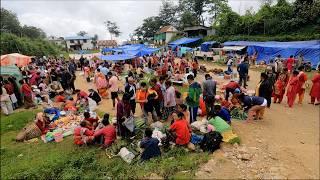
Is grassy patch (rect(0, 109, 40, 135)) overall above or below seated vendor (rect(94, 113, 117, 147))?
below

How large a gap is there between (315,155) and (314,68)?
1495 cm

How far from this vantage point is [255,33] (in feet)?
111

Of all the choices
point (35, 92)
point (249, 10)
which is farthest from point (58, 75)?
point (249, 10)

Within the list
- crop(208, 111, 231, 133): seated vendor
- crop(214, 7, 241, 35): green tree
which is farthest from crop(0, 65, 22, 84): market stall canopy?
crop(214, 7, 241, 35): green tree

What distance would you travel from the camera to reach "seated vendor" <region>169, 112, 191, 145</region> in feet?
23.1

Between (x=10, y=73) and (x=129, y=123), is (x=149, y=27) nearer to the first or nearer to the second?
(x=10, y=73)

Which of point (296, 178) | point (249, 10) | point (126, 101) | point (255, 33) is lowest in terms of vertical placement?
point (296, 178)

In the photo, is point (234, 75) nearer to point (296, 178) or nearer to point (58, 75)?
point (58, 75)

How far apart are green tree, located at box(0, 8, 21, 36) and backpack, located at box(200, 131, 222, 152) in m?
59.9

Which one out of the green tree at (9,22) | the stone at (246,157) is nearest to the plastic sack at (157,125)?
the stone at (246,157)

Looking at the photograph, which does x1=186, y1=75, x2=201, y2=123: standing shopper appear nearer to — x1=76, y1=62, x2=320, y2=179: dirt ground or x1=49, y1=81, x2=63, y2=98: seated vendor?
x1=76, y1=62, x2=320, y2=179: dirt ground

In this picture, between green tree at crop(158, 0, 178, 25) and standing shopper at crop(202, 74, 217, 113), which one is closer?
standing shopper at crop(202, 74, 217, 113)

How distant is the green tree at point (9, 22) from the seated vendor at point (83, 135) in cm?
5676

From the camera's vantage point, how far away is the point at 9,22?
56.9m
